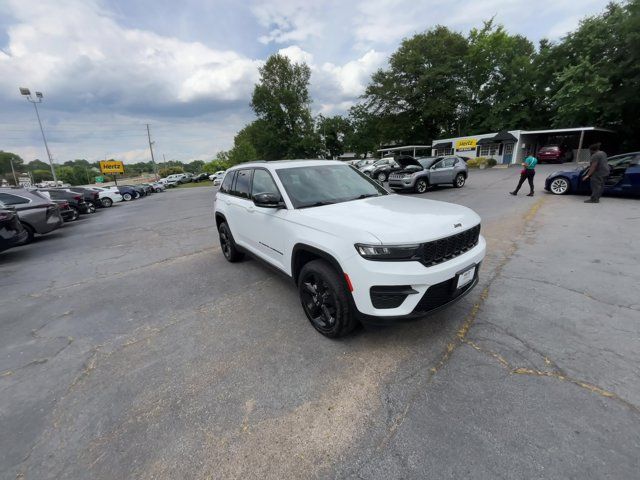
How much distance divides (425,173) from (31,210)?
14.2m

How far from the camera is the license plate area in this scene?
266 centimetres

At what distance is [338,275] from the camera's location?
2.77 metres

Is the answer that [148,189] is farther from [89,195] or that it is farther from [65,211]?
[65,211]

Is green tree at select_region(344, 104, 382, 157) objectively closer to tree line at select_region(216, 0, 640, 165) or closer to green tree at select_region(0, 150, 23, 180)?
tree line at select_region(216, 0, 640, 165)

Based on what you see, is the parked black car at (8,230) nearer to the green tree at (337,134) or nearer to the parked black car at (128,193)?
the parked black car at (128,193)

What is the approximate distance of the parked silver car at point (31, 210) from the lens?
8.65 meters

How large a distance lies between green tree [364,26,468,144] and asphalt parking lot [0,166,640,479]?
4342cm

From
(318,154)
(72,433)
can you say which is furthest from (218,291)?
(318,154)

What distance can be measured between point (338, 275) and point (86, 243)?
30.2 ft

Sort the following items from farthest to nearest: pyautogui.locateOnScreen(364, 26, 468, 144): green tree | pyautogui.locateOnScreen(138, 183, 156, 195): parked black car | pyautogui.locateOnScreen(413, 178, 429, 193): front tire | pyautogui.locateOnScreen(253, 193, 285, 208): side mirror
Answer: pyautogui.locateOnScreen(364, 26, 468, 144): green tree < pyautogui.locateOnScreen(138, 183, 156, 195): parked black car < pyautogui.locateOnScreen(413, 178, 429, 193): front tire < pyautogui.locateOnScreen(253, 193, 285, 208): side mirror

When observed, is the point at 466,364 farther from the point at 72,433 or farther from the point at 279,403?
the point at 72,433

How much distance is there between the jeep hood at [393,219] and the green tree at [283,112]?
43.9m

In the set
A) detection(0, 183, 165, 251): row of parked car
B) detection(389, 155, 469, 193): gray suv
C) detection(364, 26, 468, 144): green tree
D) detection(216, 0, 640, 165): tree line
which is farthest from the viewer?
detection(364, 26, 468, 144): green tree

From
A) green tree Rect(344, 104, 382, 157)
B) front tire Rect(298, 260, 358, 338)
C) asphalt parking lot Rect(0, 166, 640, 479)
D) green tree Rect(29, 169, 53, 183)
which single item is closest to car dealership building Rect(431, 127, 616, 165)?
green tree Rect(344, 104, 382, 157)
